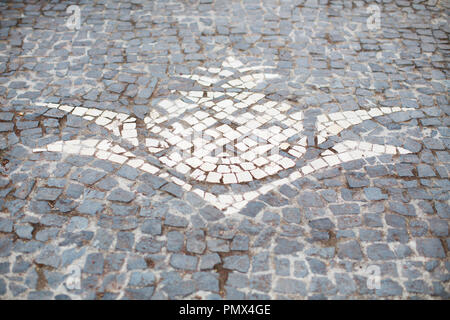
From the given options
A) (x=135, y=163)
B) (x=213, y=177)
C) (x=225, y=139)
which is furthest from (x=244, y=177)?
(x=135, y=163)

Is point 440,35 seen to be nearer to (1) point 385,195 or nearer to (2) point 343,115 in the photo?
(2) point 343,115

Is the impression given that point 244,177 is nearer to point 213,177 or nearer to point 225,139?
point 213,177

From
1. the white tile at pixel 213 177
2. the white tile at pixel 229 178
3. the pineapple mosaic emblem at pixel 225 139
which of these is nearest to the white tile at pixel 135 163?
the pineapple mosaic emblem at pixel 225 139

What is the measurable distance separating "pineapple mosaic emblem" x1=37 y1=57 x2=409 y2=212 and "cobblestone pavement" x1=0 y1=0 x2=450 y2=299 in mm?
23

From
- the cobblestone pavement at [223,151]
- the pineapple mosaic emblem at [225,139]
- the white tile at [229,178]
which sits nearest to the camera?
the cobblestone pavement at [223,151]

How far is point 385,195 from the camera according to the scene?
15.0ft

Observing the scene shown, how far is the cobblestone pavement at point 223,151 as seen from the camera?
386 cm

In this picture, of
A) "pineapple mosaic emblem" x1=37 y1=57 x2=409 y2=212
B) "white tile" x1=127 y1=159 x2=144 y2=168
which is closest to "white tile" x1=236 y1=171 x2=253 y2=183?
"pineapple mosaic emblem" x1=37 y1=57 x2=409 y2=212

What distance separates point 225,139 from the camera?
5234 mm

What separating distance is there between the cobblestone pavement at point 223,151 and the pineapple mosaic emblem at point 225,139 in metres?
0.02

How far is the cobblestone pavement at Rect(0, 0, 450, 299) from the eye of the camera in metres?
3.86

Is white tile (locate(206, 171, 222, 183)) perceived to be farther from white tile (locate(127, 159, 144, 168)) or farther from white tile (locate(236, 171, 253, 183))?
white tile (locate(127, 159, 144, 168))

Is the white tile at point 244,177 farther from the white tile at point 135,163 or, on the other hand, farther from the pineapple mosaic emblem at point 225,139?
the white tile at point 135,163
